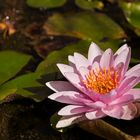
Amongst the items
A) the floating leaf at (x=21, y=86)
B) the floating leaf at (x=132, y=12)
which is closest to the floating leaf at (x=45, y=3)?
the floating leaf at (x=132, y=12)

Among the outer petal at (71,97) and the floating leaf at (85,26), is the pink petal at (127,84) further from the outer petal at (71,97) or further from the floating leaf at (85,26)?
the floating leaf at (85,26)

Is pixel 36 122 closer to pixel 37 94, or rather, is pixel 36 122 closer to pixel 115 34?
pixel 37 94

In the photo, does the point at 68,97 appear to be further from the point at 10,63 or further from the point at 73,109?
the point at 10,63

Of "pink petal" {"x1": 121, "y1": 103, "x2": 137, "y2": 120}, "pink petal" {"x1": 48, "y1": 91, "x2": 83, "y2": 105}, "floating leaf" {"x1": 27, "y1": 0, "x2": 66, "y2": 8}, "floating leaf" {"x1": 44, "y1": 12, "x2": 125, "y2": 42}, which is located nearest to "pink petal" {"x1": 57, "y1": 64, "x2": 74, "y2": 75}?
"pink petal" {"x1": 48, "y1": 91, "x2": 83, "y2": 105}

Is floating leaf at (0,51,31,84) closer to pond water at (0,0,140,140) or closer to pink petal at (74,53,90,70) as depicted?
pond water at (0,0,140,140)

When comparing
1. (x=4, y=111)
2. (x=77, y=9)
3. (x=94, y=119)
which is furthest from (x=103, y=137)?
A: (x=77, y=9)

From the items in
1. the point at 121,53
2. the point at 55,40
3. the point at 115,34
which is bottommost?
the point at 55,40
